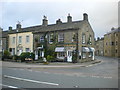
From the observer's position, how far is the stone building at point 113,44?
191 ft

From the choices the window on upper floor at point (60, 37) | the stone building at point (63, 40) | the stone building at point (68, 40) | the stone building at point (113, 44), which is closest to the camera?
the stone building at point (68, 40)

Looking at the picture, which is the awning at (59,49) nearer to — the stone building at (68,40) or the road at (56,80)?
the stone building at (68,40)

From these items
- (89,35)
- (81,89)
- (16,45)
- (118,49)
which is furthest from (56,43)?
(118,49)

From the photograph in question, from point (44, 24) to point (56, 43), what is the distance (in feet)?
27.2

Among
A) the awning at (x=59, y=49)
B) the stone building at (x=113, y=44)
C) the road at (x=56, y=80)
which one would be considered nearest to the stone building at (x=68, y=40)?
the awning at (x=59, y=49)

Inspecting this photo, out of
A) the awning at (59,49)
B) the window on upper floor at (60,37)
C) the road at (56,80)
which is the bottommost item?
the road at (56,80)

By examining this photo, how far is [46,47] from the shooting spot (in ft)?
111

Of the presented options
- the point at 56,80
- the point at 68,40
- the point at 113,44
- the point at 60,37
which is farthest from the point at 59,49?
the point at 113,44

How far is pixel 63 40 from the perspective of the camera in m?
32.2

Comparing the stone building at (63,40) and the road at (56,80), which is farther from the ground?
the stone building at (63,40)

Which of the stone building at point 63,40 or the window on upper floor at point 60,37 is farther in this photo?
the window on upper floor at point 60,37

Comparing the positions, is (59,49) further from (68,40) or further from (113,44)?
(113,44)

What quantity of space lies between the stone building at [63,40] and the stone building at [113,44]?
2459cm

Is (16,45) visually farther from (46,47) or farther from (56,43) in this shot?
(56,43)
